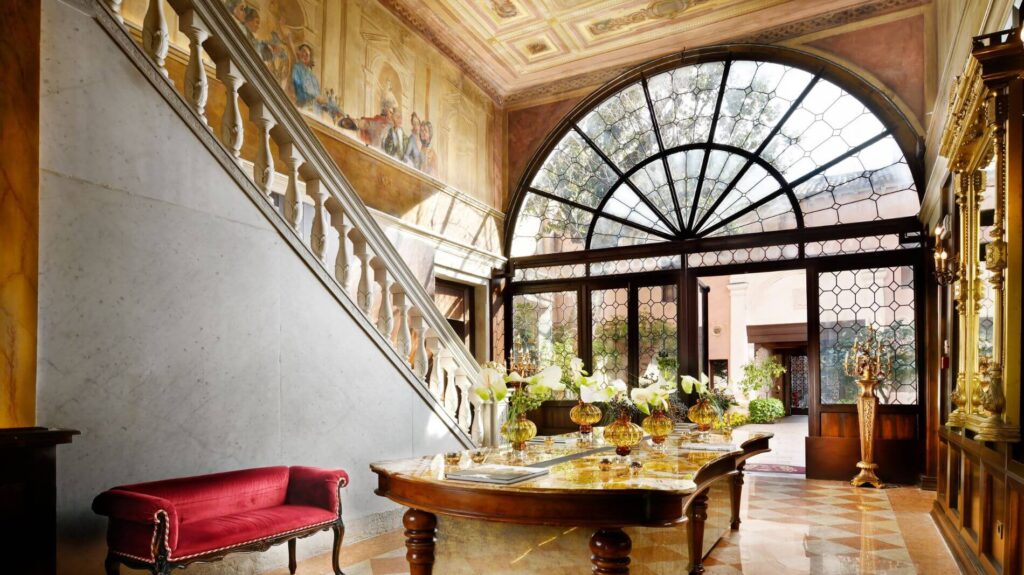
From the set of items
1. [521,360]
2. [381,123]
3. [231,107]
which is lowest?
[521,360]

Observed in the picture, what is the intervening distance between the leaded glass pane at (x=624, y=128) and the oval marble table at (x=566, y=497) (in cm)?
714

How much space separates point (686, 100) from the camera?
31.8 ft

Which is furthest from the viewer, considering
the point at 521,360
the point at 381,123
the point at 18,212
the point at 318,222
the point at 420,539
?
the point at 521,360

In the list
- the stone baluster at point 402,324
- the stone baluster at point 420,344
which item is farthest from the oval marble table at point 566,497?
the stone baluster at point 420,344

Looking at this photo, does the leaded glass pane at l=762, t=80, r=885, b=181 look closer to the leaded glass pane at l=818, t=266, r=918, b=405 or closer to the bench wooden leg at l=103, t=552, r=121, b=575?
the leaded glass pane at l=818, t=266, r=918, b=405

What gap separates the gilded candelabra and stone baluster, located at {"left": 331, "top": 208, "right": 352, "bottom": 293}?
5970 millimetres

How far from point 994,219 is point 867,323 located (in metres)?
4.92

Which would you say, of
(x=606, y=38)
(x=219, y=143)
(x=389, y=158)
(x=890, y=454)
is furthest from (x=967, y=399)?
(x=606, y=38)

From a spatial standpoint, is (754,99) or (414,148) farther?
(754,99)

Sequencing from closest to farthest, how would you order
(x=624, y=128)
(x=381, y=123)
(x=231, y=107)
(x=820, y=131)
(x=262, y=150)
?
(x=231, y=107) < (x=262, y=150) < (x=381, y=123) < (x=820, y=131) < (x=624, y=128)

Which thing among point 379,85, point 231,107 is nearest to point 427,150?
point 379,85

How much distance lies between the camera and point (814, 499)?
22.5 ft

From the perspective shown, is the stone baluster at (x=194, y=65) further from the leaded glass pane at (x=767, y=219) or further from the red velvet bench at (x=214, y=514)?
the leaded glass pane at (x=767, y=219)

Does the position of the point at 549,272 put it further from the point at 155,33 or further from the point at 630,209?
the point at 155,33
